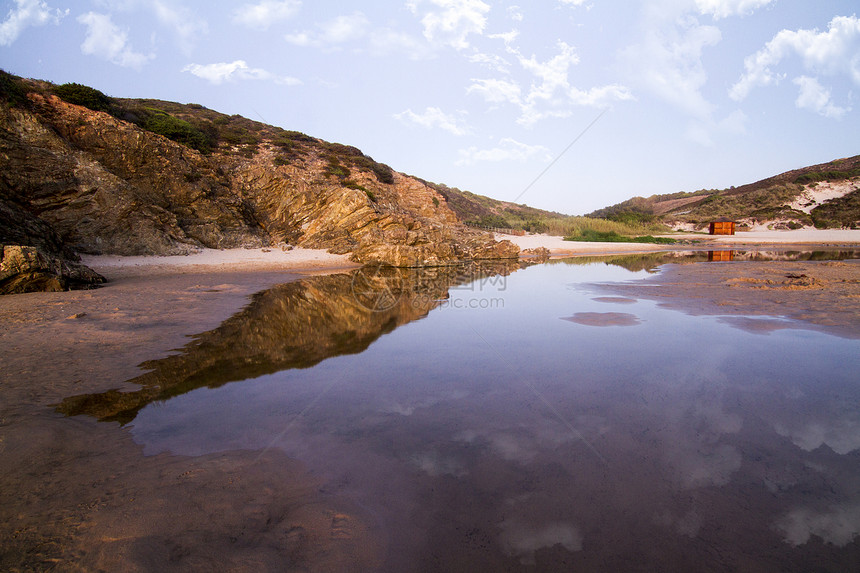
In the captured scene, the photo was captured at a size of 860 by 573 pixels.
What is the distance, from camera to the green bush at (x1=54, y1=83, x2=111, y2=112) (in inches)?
722

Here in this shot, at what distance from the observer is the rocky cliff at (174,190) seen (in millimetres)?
14484

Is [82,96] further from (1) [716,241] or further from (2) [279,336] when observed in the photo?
(1) [716,241]

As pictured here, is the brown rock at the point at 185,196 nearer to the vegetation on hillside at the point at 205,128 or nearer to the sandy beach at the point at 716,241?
the vegetation on hillside at the point at 205,128

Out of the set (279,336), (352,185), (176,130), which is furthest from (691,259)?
(176,130)

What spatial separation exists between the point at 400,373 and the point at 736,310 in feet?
A: 22.6

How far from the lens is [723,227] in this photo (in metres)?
36.6

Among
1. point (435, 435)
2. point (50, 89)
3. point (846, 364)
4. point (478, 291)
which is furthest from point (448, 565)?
point (50, 89)

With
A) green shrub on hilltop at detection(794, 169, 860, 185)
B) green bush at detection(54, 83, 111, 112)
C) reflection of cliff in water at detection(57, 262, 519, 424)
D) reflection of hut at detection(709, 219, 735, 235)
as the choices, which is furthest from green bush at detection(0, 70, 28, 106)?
green shrub on hilltop at detection(794, 169, 860, 185)

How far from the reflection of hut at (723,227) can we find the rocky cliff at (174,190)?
25981 mm

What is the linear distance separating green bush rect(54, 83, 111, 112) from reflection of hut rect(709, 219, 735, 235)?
4514 centimetres

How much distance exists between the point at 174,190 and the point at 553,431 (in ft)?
70.1

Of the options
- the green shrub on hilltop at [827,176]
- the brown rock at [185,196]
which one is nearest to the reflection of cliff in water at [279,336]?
the brown rock at [185,196]

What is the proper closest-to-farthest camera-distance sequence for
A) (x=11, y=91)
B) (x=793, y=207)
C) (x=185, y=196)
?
1. (x=11, y=91)
2. (x=185, y=196)
3. (x=793, y=207)

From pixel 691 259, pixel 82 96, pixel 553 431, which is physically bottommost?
pixel 553 431
